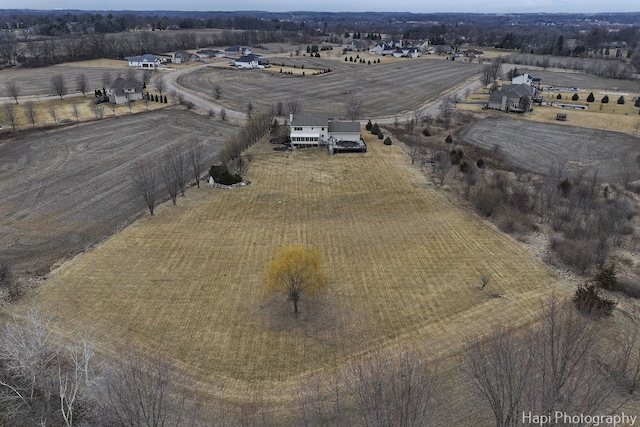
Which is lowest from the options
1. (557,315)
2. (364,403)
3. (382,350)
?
(382,350)

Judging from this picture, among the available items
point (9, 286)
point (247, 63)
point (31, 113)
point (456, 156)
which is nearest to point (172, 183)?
point (9, 286)

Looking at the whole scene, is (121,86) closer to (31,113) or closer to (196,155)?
(31,113)

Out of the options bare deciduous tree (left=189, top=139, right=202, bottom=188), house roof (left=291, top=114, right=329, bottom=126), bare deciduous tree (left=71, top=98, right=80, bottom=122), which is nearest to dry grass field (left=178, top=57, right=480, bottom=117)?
house roof (left=291, top=114, right=329, bottom=126)

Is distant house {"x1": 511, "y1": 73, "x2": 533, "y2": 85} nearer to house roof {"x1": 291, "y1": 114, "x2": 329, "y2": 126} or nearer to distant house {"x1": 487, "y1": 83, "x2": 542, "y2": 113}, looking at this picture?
distant house {"x1": 487, "y1": 83, "x2": 542, "y2": 113}

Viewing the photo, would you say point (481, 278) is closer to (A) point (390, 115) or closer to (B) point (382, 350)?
(B) point (382, 350)

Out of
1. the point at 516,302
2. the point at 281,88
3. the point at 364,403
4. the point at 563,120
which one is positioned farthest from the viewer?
the point at 281,88

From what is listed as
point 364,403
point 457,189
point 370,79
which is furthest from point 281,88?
point 364,403
